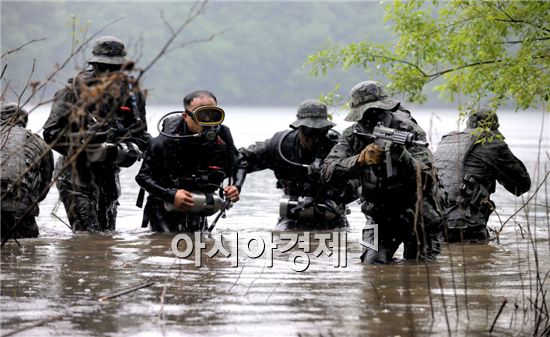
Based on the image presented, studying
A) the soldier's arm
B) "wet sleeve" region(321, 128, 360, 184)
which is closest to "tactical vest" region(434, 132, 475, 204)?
the soldier's arm

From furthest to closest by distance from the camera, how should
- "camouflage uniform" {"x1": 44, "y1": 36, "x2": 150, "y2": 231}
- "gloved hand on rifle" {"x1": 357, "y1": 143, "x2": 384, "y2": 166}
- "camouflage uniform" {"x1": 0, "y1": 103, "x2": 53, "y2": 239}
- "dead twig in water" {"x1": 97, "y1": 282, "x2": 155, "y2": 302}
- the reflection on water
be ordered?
1. "camouflage uniform" {"x1": 44, "y1": 36, "x2": 150, "y2": 231}
2. "camouflage uniform" {"x1": 0, "y1": 103, "x2": 53, "y2": 239}
3. "gloved hand on rifle" {"x1": 357, "y1": 143, "x2": 384, "y2": 166}
4. "dead twig in water" {"x1": 97, "y1": 282, "x2": 155, "y2": 302}
5. the reflection on water

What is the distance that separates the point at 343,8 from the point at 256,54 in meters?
11.8

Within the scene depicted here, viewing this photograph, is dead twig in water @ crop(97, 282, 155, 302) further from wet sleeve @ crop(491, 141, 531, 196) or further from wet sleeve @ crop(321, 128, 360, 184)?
wet sleeve @ crop(491, 141, 531, 196)

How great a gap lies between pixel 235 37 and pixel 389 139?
232 feet

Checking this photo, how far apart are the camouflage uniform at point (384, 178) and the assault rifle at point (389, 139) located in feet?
0.55

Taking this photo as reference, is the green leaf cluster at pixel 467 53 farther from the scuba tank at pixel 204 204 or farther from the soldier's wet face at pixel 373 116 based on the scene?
the scuba tank at pixel 204 204

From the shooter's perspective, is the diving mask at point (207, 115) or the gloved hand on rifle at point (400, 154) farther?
the diving mask at point (207, 115)

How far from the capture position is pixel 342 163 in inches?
288

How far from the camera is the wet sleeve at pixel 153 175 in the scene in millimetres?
8844

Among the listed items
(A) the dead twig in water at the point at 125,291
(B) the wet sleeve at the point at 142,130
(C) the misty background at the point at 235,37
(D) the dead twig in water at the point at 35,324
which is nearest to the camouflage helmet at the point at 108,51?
(B) the wet sleeve at the point at 142,130

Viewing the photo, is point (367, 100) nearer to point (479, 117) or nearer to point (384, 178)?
point (384, 178)

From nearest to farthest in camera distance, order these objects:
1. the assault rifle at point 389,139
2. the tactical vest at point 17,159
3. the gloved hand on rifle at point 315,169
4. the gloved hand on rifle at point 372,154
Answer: the assault rifle at point 389,139 → the gloved hand on rifle at point 372,154 → the tactical vest at point 17,159 → the gloved hand on rifle at point 315,169

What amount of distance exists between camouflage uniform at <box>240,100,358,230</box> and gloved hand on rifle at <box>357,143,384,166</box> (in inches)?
105

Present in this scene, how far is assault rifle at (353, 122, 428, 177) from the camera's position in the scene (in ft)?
22.2
